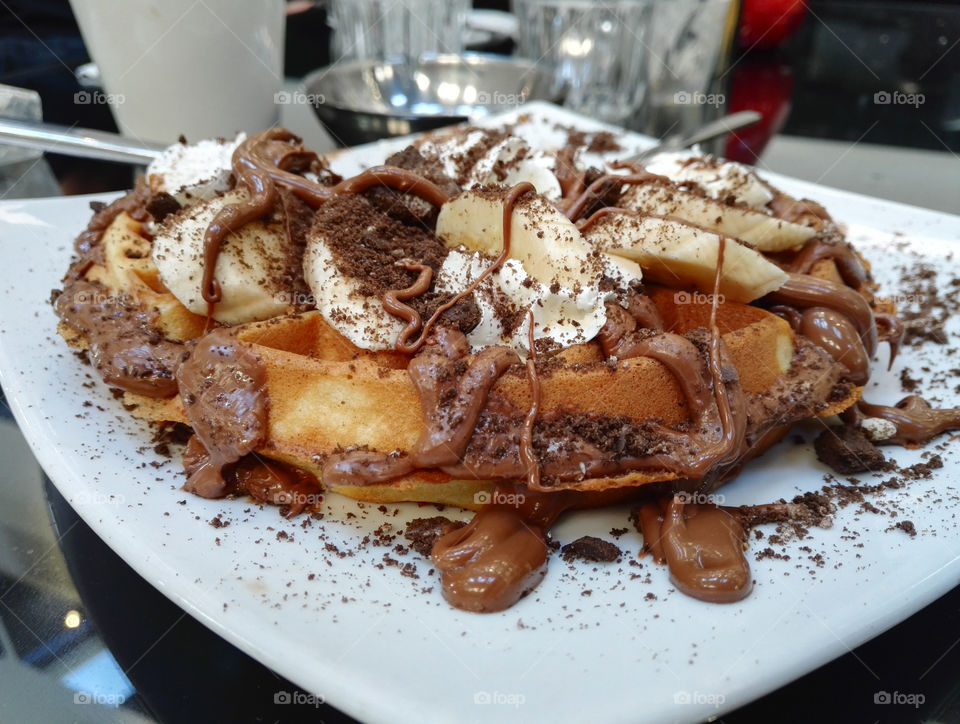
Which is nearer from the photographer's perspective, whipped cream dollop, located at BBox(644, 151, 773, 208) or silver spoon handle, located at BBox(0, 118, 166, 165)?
whipped cream dollop, located at BBox(644, 151, 773, 208)

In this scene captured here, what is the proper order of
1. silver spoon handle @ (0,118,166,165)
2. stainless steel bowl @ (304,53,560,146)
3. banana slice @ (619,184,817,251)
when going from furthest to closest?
stainless steel bowl @ (304,53,560,146), silver spoon handle @ (0,118,166,165), banana slice @ (619,184,817,251)

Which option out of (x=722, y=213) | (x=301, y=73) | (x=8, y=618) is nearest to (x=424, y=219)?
(x=722, y=213)

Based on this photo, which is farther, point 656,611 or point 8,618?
point 8,618

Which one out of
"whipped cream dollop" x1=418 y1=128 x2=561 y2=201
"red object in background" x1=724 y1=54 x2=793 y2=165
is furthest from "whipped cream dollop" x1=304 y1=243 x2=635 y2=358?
"red object in background" x1=724 y1=54 x2=793 y2=165

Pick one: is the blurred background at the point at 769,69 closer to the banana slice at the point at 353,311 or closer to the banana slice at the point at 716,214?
the banana slice at the point at 353,311

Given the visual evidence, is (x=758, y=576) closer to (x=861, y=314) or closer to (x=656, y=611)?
(x=656, y=611)

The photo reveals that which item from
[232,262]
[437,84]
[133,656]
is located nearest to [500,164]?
[232,262]

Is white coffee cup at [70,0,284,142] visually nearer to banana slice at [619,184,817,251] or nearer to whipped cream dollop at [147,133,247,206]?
whipped cream dollop at [147,133,247,206]
